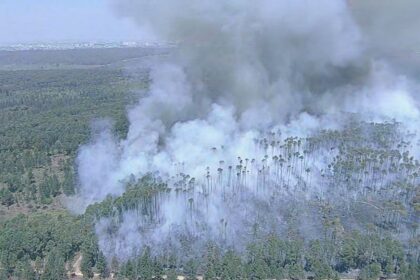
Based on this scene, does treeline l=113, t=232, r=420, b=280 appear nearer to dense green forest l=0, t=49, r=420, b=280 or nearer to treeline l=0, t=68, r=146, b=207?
dense green forest l=0, t=49, r=420, b=280

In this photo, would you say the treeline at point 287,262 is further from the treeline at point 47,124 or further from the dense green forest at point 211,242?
the treeline at point 47,124

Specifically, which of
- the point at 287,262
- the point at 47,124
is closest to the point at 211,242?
the point at 287,262

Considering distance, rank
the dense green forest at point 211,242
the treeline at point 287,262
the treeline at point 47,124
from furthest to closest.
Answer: the treeline at point 47,124, the dense green forest at point 211,242, the treeline at point 287,262

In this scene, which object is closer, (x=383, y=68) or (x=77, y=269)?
(x=77, y=269)

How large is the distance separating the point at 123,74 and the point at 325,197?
90822 mm

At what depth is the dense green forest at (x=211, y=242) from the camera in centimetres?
3123

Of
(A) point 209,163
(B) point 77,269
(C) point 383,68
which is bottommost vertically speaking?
(B) point 77,269

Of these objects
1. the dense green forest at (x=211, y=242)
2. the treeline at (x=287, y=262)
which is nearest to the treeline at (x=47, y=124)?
the dense green forest at (x=211, y=242)

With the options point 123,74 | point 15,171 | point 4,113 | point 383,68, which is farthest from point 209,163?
point 123,74

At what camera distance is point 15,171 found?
50.8m

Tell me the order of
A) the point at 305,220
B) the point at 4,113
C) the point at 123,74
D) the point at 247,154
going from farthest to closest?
the point at 123,74, the point at 4,113, the point at 247,154, the point at 305,220

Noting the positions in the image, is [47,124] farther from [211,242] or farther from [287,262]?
[287,262]

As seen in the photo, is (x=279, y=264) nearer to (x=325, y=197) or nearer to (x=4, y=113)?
(x=325, y=197)

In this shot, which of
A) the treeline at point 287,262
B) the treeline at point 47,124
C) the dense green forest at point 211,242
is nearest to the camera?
the treeline at point 287,262
